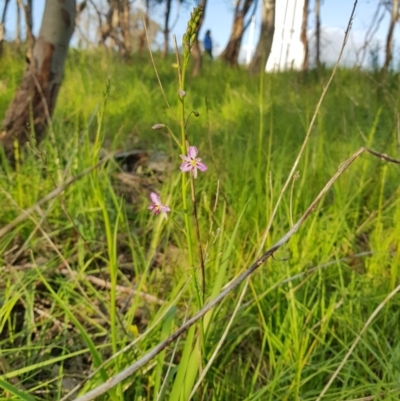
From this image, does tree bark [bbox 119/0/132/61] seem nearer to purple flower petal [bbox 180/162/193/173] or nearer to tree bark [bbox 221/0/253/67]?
tree bark [bbox 221/0/253/67]

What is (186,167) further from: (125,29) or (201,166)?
(125,29)

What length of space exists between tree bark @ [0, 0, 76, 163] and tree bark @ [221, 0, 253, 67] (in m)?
7.39

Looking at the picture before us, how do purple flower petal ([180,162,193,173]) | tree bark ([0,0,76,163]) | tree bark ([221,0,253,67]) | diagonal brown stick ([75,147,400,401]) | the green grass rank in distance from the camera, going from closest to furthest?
diagonal brown stick ([75,147,400,401]) → purple flower petal ([180,162,193,173]) → the green grass → tree bark ([0,0,76,163]) → tree bark ([221,0,253,67])

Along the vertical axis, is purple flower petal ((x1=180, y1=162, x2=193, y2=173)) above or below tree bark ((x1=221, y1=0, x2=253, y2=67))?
below

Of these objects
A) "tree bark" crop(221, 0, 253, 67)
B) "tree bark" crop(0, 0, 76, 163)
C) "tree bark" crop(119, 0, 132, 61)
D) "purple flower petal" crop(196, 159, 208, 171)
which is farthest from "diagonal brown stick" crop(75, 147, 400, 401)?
"tree bark" crop(221, 0, 253, 67)

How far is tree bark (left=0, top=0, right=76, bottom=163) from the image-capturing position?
1.85m

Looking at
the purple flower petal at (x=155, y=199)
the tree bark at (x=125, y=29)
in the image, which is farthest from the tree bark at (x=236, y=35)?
the purple flower petal at (x=155, y=199)

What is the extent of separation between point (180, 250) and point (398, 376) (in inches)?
25.7

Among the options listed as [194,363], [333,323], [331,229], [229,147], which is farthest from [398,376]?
[229,147]

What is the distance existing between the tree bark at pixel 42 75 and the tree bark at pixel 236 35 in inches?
291

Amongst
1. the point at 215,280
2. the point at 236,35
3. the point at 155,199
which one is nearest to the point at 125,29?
the point at 236,35

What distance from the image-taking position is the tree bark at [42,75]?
185cm

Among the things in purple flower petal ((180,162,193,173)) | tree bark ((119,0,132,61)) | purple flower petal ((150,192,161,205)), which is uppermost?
tree bark ((119,0,132,61))

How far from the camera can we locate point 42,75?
1.92 meters
